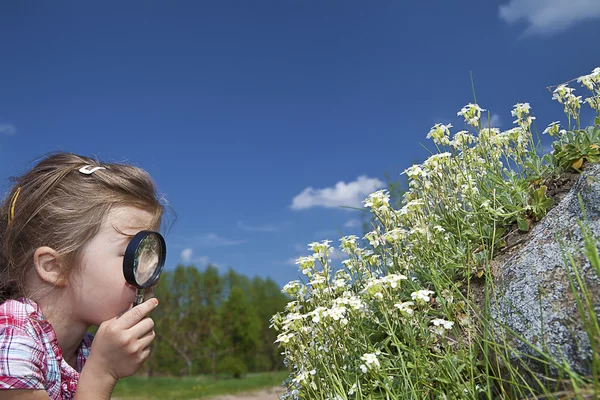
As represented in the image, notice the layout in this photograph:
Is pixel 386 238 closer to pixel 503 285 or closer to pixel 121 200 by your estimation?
pixel 503 285

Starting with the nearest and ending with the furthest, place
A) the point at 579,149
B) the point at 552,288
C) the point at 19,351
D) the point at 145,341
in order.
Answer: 1. the point at 552,288
2. the point at 19,351
3. the point at 145,341
4. the point at 579,149

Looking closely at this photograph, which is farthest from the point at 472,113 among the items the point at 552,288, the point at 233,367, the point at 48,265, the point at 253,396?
the point at 233,367

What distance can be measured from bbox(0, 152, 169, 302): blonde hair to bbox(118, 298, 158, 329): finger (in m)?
0.48

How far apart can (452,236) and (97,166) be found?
2554mm

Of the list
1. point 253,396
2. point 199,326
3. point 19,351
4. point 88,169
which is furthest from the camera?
point 199,326

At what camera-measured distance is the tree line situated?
77.8ft

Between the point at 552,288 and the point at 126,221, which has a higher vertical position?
the point at 126,221

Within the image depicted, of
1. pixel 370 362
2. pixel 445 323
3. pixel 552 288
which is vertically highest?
pixel 552 288

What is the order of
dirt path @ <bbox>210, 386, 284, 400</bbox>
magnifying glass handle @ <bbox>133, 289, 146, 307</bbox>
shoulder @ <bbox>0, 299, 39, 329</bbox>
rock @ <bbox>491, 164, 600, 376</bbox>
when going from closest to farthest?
rock @ <bbox>491, 164, 600, 376</bbox> < shoulder @ <bbox>0, 299, 39, 329</bbox> < magnifying glass handle @ <bbox>133, 289, 146, 307</bbox> < dirt path @ <bbox>210, 386, 284, 400</bbox>

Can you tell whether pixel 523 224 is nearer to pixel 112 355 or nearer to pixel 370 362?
pixel 370 362

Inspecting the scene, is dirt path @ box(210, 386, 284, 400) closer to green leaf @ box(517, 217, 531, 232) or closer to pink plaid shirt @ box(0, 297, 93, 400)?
pink plaid shirt @ box(0, 297, 93, 400)

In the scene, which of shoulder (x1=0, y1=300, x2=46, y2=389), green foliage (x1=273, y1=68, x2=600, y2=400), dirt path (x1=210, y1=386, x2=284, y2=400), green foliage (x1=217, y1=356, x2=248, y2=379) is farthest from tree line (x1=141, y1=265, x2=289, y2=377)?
shoulder (x1=0, y1=300, x2=46, y2=389)

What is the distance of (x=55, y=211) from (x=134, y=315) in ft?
2.73

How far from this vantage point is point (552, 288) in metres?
2.38
